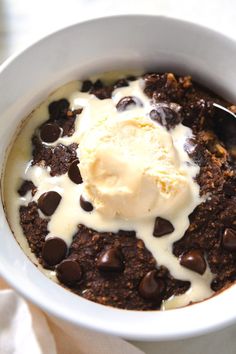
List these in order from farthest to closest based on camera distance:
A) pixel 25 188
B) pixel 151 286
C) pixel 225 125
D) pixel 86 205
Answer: pixel 225 125 → pixel 25 188 → pixel 86 205 → pixel 151 286

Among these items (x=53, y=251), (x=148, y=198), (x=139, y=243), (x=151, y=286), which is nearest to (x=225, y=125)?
(x=148, y=198)

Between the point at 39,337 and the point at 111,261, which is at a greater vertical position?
the point at 111,261

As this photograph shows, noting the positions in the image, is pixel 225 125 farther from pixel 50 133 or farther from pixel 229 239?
pixel 50 133

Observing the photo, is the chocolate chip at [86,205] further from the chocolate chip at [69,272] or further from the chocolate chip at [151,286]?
the chocolate chip at [151,286]

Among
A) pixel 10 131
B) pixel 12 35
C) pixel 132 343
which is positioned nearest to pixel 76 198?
pixel 10 131

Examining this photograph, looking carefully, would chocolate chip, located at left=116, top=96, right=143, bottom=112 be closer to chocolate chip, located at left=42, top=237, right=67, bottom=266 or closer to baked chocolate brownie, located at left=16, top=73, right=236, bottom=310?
baked chocolate brownie, located at left=16, top=73, right=236, bottom=310

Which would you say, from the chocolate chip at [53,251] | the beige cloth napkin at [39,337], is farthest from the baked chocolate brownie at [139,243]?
the beige cloth napkin at [39,337]
